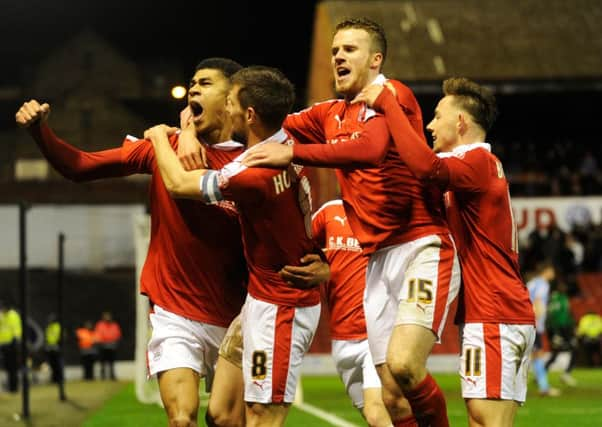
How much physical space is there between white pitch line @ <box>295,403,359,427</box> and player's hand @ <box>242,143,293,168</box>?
7494mm

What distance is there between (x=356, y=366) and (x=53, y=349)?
51.0 feet

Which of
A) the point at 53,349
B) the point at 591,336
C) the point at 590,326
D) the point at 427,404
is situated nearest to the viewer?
the point at 427,404

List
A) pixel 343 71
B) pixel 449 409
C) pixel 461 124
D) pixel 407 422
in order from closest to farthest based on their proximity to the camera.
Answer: pixel 343 71, pixel 461 124, pixel 407 422, pixel 449 409

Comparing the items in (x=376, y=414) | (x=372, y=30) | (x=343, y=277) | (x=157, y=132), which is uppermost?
(x=372, y=30)

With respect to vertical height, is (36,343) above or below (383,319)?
below

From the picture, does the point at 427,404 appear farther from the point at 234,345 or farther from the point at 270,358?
the point at 234,345

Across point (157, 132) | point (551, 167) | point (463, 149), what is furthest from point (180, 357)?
point (551, 167)

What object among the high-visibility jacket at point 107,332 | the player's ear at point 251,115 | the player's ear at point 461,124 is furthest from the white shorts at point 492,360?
the high-visibility jacket at point 107,332

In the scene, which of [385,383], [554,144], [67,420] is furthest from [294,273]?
[554,144]

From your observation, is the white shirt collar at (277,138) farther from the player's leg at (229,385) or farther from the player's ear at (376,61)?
the player's leg at (229,385)

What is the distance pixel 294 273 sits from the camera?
653 cm

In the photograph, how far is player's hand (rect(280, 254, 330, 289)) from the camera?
21.4ft

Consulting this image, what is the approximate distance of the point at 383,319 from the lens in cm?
718

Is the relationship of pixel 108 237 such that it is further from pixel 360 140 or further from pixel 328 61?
pixel 360 140
